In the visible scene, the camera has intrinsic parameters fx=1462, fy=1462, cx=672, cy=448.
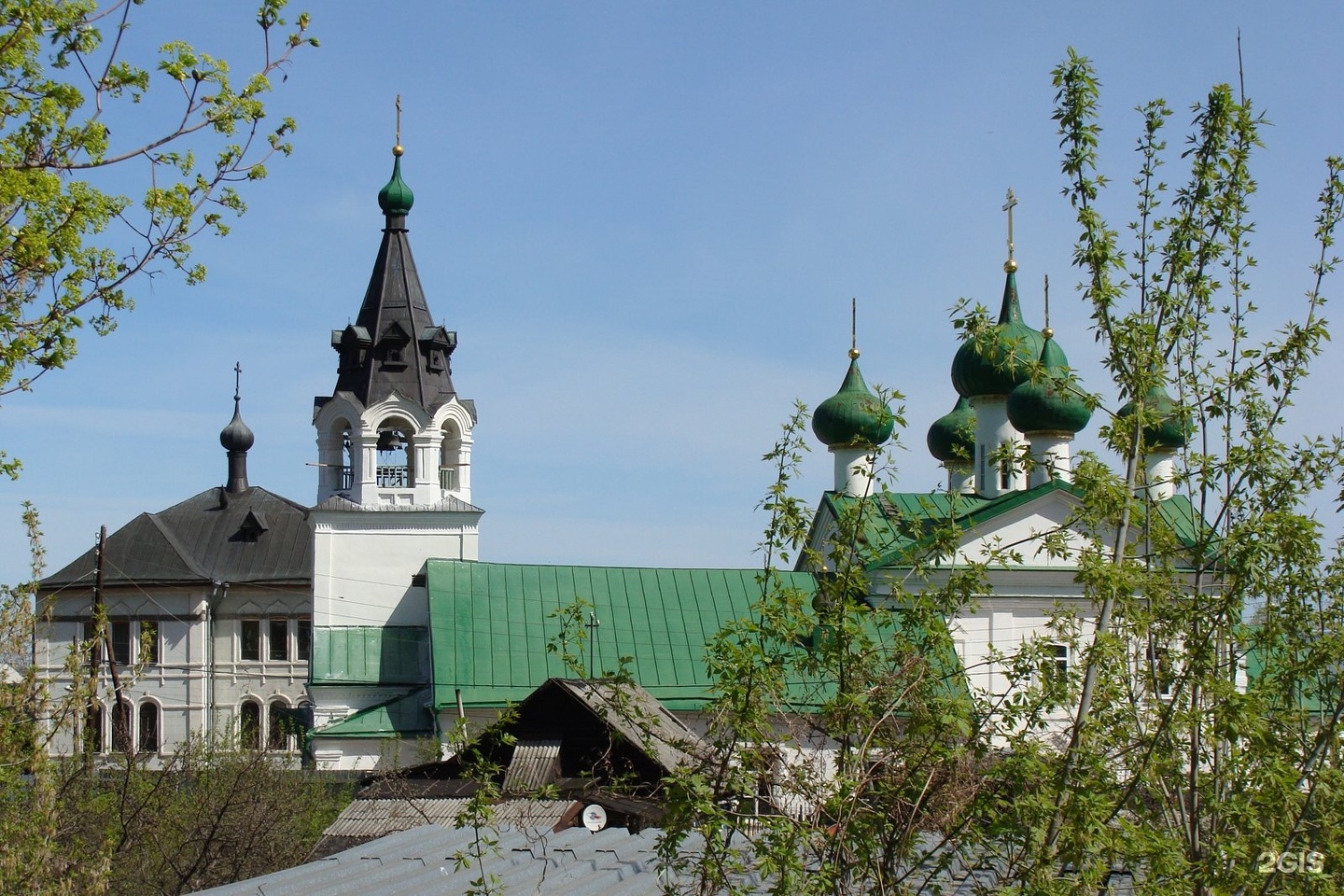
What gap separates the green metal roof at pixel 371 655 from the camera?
2597 cm

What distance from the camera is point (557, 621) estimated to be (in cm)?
2606

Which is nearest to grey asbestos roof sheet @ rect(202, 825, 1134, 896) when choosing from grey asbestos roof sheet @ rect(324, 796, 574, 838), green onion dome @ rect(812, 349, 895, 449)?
grey asbestos roof sheet @ rect(324, 796, 574, 838)

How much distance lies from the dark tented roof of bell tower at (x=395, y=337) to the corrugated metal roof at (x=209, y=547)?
1143 centimetres

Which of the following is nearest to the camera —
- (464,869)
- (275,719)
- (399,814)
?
(464,869)

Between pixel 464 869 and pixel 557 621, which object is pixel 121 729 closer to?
pixel 464 869

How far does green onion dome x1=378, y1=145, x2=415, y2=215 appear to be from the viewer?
28453mm

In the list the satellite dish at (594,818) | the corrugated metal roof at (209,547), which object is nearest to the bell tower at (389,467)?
→ the corrugated metal roof at (209,547)

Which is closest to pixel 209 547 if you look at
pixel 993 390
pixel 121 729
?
pixel 993 390

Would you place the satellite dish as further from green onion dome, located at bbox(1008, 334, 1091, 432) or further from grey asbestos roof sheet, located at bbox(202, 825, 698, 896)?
green onion dome, located at bbox(1008, 334, 1091, 432)

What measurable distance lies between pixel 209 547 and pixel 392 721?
632 inches

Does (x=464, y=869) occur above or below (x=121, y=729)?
below

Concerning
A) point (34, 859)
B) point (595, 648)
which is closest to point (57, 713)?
point (34, 859)

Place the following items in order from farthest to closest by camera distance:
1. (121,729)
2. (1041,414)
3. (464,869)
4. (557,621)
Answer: (557,621), (1041,414), (121,729), (464,869)

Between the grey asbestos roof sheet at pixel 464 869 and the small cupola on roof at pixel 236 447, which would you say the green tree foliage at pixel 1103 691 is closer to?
the grey asbestos roof sheet at pixel 464 869
